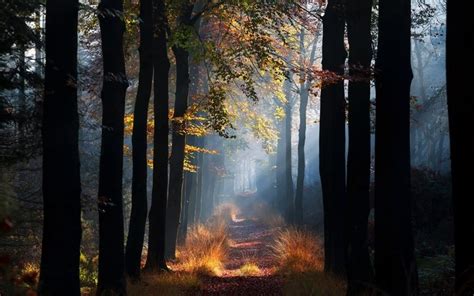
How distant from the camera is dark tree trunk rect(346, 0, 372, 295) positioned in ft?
30.9

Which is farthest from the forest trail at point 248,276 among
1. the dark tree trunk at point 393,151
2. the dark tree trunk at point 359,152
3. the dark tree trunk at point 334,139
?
the dark tree trunk at point 393,151

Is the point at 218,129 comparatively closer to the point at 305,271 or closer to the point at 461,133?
the point at 305,271

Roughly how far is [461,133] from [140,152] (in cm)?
739

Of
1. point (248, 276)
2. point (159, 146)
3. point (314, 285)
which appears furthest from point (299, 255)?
point (314, 285)

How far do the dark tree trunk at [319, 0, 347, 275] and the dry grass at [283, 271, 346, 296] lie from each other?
786mm

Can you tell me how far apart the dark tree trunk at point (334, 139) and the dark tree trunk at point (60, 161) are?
6236mm

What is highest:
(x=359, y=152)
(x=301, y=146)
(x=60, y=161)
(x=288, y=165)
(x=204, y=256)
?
(x=301, y=146)

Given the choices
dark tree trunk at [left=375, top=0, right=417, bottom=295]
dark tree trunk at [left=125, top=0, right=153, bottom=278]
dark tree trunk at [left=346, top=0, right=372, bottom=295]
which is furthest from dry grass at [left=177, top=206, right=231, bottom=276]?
dark tree trunk at [left=375, top=0, right=417, bottom=295]

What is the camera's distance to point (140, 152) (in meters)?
11.8

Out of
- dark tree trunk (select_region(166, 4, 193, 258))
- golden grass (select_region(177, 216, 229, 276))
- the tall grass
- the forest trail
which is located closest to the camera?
the tall grass

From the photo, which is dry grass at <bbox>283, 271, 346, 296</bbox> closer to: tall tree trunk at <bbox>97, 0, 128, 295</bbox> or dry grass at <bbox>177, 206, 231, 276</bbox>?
tall tree trunk at <bbox>97, 0, 128, 295</bbox>

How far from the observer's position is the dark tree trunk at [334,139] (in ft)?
39.3

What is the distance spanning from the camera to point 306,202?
1378 inches

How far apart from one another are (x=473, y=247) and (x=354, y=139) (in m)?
4.27
